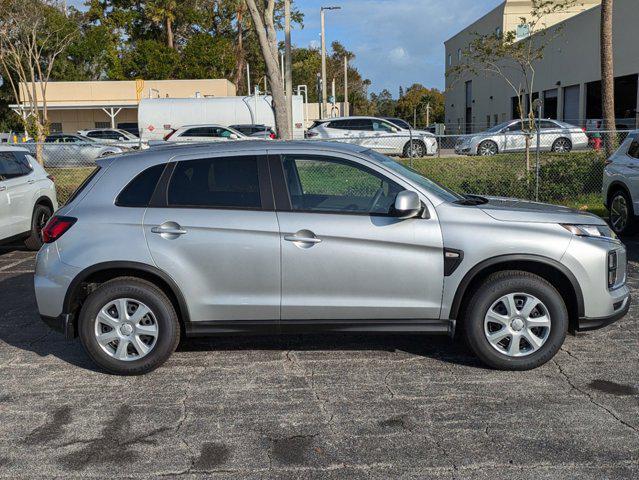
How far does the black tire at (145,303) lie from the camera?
492cm

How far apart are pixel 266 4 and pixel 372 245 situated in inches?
510

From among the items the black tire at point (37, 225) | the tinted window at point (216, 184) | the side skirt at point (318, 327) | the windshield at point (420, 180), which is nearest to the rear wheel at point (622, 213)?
the windshield at point (420, 180)

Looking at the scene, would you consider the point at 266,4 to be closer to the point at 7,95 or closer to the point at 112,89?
the point at 112,89

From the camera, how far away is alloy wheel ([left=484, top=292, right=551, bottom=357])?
4.85 metres

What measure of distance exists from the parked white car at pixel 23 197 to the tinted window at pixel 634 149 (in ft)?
30.0

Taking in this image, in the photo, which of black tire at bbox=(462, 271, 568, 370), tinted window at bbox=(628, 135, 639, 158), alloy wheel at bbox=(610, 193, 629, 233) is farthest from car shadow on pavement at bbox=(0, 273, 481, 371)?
tinted window at bbox=(628, 135, 639, 158)

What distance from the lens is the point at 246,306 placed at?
4.94 m

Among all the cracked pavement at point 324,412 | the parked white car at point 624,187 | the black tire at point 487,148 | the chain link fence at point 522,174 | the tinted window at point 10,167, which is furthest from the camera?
the black tire at point 487,148

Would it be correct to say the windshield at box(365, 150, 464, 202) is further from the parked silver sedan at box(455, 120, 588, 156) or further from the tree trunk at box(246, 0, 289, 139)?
the parked silver sedan at box(455, 120, 588, 156)

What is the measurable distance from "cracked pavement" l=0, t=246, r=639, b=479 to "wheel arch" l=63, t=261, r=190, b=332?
0.56 m

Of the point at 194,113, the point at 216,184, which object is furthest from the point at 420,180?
the point at 194,113

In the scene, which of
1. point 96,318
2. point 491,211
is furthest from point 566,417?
point 96,318

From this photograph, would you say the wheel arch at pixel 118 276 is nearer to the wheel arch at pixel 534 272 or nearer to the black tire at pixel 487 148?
the wheel arch at pixel 534 272

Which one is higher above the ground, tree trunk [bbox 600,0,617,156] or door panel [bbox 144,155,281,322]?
tree trunk [bbox 600,0,617,156]
